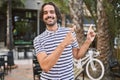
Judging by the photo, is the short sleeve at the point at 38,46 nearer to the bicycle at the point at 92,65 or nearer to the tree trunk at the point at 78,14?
the bicycle at the point at 92,65

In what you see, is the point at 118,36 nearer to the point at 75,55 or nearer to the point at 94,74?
the point at 94,74

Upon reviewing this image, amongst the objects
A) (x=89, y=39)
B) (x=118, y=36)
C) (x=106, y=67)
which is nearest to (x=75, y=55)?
(x=89, y=39)

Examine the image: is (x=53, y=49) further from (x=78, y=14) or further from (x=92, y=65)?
(x=78, y=14)

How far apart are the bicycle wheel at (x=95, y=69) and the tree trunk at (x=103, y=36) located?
0.16 meters

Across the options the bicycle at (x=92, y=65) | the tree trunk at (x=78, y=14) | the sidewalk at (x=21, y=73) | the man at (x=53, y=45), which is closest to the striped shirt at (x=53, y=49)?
the man at (x=53, y=45)

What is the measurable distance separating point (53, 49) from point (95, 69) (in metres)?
7.58

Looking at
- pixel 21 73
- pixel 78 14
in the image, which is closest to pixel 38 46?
pixel 78 14

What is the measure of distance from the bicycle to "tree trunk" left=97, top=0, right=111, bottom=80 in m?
0.16

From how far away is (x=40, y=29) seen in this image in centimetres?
3297

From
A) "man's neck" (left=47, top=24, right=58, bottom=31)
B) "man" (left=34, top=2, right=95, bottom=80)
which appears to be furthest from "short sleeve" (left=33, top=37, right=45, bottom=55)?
"man's neck" (left=47, top=24, right=58, bottom=31)

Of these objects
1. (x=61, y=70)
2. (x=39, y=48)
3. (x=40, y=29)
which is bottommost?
(x=40, y=29)

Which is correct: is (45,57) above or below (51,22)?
below

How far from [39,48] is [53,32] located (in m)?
0.21

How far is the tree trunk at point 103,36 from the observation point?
10547mm
